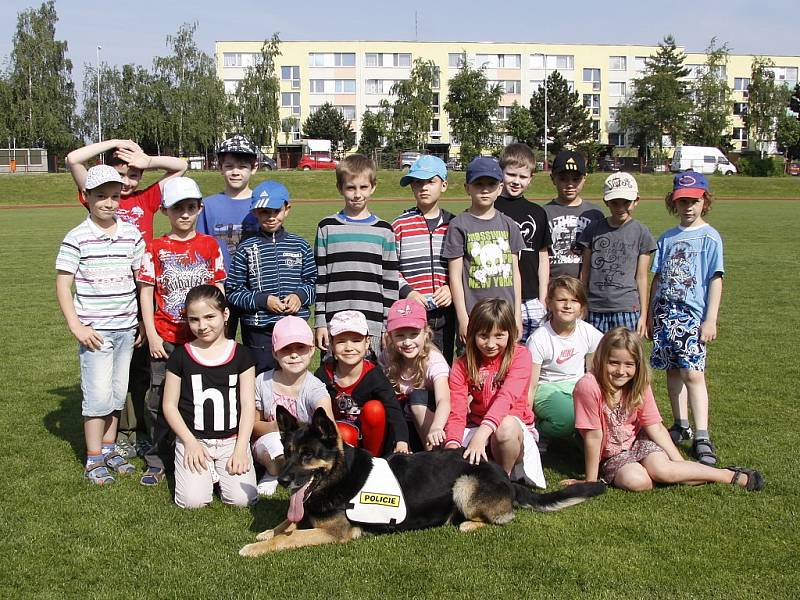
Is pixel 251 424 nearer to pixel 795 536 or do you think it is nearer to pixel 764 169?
pixel 795 536

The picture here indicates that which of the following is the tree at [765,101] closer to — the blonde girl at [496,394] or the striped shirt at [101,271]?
the blonde girl at [496,394]

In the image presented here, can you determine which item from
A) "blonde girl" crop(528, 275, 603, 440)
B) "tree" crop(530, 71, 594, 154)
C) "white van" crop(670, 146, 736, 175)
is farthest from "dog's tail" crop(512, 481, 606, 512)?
"tree" crop(530, 71, 594, 154)

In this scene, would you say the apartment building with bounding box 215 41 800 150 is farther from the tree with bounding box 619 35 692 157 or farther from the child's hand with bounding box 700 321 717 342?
the child's hand with bounding box 700 321 717 342

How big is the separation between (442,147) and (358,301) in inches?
2967

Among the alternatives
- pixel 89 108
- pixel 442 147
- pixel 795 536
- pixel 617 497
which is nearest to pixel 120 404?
pixel 617 497

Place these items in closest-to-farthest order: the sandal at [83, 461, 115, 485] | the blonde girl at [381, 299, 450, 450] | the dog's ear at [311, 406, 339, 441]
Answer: the dog's ear at [311, 406, 339, 441], the blonde girl at [381, 299, 450, 450], the sandal at [83, 461, 115, 485]

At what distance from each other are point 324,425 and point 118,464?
87.0 inches

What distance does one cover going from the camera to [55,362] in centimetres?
849

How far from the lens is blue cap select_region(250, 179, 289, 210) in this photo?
5148 millimetres

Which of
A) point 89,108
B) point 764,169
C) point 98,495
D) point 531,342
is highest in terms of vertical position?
point 89,108

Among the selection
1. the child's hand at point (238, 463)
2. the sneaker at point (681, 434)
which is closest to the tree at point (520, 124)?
the sneaker at point (681, 434)

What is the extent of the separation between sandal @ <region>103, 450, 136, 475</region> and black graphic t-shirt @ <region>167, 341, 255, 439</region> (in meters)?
0.68

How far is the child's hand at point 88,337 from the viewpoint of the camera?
4.93m

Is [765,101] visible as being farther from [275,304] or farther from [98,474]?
[98,474]
